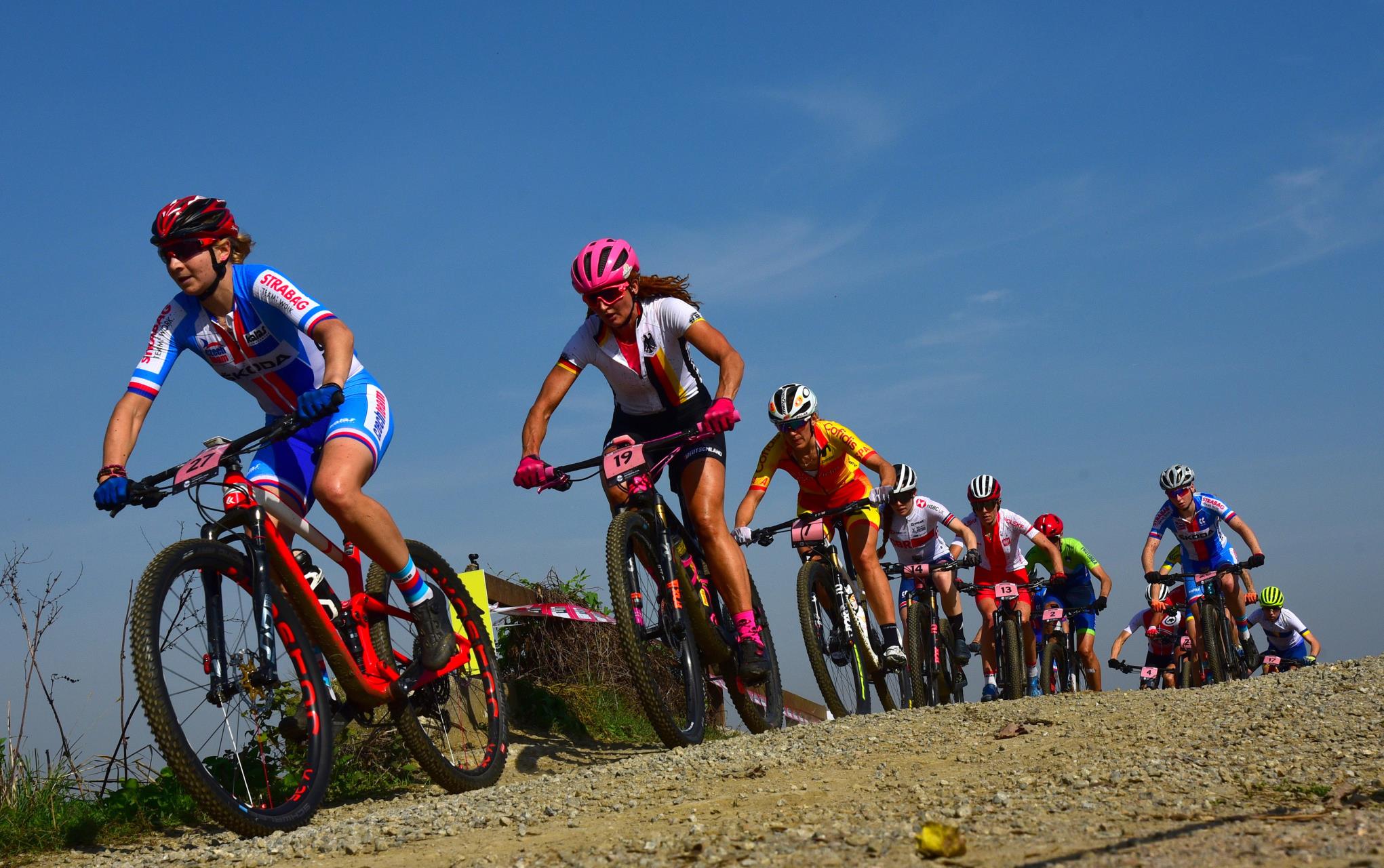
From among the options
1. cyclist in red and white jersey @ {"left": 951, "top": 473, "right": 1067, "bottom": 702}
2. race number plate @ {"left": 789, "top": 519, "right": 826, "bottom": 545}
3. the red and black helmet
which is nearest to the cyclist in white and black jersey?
cyclist in red and white jersey @ {"left": 951, "top": 473, "right": 1067, "bottom": 702}

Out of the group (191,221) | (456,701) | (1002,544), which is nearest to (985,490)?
(1002,544)

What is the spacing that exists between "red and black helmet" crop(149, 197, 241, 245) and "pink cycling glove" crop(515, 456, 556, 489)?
7.11 ft

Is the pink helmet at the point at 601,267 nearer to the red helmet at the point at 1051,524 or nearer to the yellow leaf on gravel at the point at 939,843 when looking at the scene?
the yellow leaf on gravel at the point at 939,843

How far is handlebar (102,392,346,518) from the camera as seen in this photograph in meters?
5.13

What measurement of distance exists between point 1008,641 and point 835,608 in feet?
8.25

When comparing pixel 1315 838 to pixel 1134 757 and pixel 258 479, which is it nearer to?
pixel 1134 757

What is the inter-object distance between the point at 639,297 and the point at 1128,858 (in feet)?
16.4

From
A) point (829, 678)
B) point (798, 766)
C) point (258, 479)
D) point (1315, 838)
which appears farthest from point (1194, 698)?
point (258, 479)

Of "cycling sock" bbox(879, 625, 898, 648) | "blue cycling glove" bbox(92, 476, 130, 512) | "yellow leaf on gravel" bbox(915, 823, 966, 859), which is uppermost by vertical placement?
"blue cycling glove" bbox(92, 476, 130, 512)

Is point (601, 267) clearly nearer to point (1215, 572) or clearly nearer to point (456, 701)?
point (456, 701)

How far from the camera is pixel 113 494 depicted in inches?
202

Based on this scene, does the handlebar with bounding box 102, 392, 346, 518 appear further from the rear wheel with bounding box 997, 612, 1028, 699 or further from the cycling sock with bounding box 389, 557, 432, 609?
the rear wheel with bounding box 997, 612, 1028, 699

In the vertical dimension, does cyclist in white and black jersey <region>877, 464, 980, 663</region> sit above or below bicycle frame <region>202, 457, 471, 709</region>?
above

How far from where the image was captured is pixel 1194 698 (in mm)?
7773
